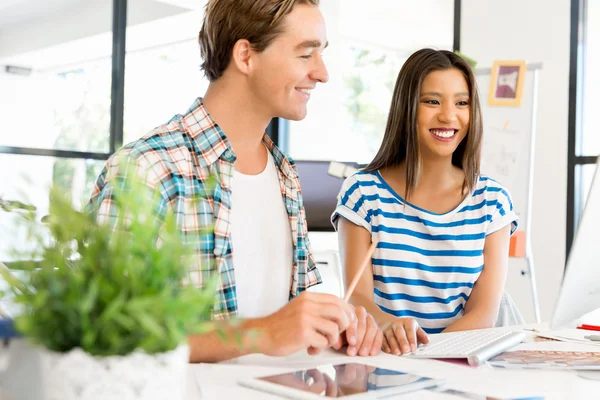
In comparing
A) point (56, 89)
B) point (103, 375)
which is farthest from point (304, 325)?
point (56, 89)

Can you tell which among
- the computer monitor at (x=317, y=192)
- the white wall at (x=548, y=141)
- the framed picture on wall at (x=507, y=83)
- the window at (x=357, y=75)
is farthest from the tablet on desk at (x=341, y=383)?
the window at (x=357, y=75)

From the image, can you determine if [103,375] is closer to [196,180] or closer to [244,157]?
[196,180]

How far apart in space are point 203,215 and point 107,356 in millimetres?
841

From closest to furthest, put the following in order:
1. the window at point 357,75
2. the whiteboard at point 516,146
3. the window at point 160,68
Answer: the whiteboard at point 516,146 < the window at point 160,68 < the window at point 357,75

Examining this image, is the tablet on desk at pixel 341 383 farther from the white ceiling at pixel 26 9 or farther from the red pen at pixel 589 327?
the white ceiling at pixel 26 9

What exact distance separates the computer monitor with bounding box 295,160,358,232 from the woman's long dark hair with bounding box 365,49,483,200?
5.14 feet

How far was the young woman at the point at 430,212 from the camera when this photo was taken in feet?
6.20

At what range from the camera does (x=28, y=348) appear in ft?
2.06

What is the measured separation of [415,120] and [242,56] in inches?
24.4

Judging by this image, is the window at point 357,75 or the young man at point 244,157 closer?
the young man at point 244,157

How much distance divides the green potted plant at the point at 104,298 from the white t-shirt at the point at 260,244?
93cm

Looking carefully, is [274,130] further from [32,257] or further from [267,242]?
[32,257]

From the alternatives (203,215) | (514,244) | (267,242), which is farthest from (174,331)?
(514,244)

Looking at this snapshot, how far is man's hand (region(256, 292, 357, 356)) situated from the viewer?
1081 millimetres
